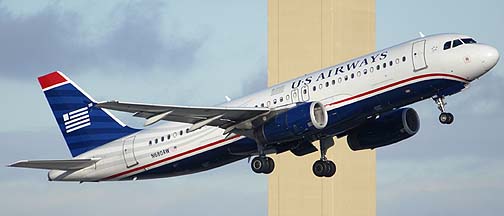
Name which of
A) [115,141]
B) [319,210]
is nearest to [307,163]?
[319,210]

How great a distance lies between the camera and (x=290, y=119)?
80.2m

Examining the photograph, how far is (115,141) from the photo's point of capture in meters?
89.1

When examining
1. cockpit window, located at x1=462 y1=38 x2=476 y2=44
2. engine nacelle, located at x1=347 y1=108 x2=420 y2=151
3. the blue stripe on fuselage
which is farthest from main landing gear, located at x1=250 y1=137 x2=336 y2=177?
cockpit window, located at x1=462 y1=38 x2=476 y2=44

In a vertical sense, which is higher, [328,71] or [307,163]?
[307,163]

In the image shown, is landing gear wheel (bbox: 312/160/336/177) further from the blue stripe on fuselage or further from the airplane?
the blue stripe on fuselage

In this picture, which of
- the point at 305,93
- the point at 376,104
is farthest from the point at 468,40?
the point at 305,93

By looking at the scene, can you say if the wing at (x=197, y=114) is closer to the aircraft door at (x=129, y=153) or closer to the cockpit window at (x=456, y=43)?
the aircraft door at (x=129, y=153)

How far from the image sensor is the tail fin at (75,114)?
298 ft

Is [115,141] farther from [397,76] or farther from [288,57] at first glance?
[288,57]

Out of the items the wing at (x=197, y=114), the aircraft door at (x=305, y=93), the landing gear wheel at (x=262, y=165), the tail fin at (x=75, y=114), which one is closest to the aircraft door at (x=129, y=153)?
the tail fin at (x=75, y=114)

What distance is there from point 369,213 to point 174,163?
132 feet

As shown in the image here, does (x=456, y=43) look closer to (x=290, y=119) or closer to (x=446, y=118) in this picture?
(x=446, y=118)

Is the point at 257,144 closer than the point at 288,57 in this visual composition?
Yes

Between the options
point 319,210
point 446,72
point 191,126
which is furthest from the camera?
point 319,210
